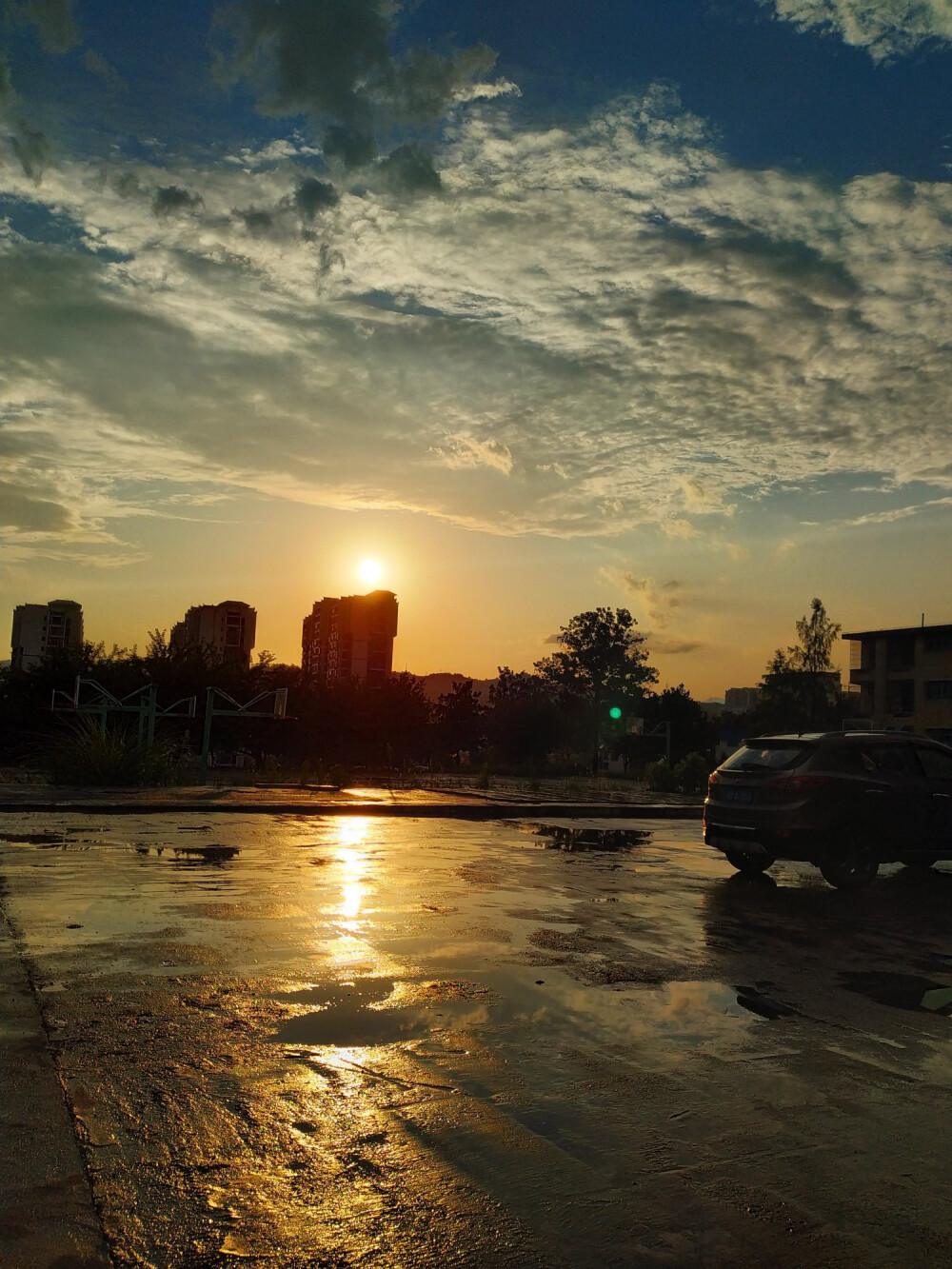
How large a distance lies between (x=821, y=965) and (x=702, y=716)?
113381 mm

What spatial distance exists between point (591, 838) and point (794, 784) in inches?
247

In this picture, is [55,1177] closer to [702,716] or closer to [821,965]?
[821,965]

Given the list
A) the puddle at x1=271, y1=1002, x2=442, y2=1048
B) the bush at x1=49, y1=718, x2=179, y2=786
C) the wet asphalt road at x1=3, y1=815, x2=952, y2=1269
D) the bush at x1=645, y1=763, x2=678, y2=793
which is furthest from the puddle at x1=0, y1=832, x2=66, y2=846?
the bush at x1=645, y1=763, x2=678, y2=793

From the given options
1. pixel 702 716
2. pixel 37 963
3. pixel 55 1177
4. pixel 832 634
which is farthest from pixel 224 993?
pixel 702 716

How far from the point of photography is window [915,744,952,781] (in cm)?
1389

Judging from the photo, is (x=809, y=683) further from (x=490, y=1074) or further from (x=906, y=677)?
(x=490, y=1074)

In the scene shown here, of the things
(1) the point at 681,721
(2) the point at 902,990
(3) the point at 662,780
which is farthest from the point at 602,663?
(2) the point at 902,990

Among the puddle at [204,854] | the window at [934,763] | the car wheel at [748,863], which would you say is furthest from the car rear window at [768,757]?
the puddle at [204,854]

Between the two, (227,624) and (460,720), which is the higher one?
→ (227,624)

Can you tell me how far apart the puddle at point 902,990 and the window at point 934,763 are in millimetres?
6467

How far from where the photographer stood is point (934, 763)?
14164mm

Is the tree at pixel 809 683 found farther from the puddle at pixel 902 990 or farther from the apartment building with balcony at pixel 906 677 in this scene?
the puddle at pixel 902 990

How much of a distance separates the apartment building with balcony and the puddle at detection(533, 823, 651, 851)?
2277 inches

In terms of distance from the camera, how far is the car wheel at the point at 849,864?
12.7 m
